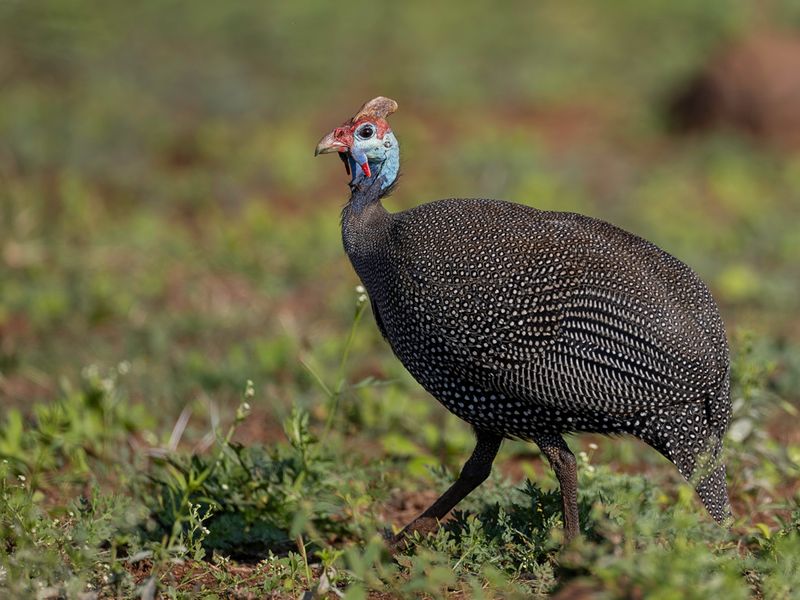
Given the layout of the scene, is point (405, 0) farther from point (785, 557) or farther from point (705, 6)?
Result: point (785, 557)

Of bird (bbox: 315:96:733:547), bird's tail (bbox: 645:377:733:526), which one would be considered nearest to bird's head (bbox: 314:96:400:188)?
bird (bbox: 315:96:733:547)

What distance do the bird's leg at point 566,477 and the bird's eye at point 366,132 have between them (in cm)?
114

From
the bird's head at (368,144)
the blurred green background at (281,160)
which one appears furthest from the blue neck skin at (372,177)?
the blurred green background at (281,160)

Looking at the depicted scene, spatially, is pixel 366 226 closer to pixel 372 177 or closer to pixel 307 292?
pixel 372 177

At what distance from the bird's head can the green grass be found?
0.68 metres

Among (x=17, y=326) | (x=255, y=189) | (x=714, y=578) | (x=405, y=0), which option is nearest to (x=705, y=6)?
(x=405, y=0)

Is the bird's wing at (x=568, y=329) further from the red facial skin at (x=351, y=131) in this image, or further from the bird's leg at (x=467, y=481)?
the red facial skin at (x=351, y=131)

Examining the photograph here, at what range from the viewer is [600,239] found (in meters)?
3.61

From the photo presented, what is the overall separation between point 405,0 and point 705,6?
11.8 feet

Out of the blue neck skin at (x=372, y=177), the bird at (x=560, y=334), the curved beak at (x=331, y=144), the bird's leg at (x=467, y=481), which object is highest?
the curved beak at (x=331, y=144)

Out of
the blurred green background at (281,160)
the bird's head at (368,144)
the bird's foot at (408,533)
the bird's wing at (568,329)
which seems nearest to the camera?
the bird's wing at (568,329)

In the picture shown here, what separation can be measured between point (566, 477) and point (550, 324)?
0.47 m

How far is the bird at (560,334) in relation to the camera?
340 centimetres

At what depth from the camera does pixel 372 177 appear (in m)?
3.94
